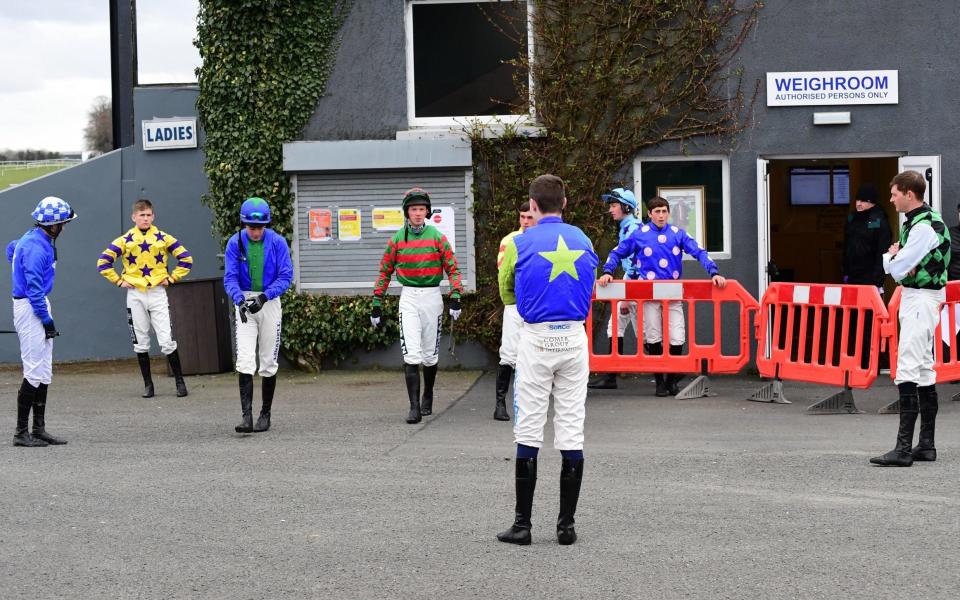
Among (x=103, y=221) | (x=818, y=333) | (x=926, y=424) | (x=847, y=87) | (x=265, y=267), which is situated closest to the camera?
(x=926, y=424)

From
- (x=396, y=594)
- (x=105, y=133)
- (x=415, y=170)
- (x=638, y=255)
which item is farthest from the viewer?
(x=105, y=133)

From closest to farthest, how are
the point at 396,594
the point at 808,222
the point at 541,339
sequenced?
the point at 396,594 → the point at 541,339 → the point at 808,222

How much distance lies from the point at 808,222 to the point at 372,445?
1076 centimetres

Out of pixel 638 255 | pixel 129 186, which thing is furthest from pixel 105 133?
pixel 638 255

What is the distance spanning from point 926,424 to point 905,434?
244mm

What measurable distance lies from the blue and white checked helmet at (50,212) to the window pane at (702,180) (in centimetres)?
704

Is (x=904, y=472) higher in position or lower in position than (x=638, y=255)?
lower

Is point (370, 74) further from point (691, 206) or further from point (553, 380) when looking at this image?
point (553, 380)

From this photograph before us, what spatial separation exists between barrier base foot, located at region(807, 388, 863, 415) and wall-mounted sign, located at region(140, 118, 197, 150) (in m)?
9.07

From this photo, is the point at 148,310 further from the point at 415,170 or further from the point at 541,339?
the point at 541,339

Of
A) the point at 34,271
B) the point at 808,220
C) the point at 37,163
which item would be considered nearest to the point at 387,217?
the point at 34,271

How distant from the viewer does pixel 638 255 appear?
13219mm

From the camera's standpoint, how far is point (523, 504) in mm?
6816

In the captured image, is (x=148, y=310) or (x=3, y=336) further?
(x=3, y=336)
